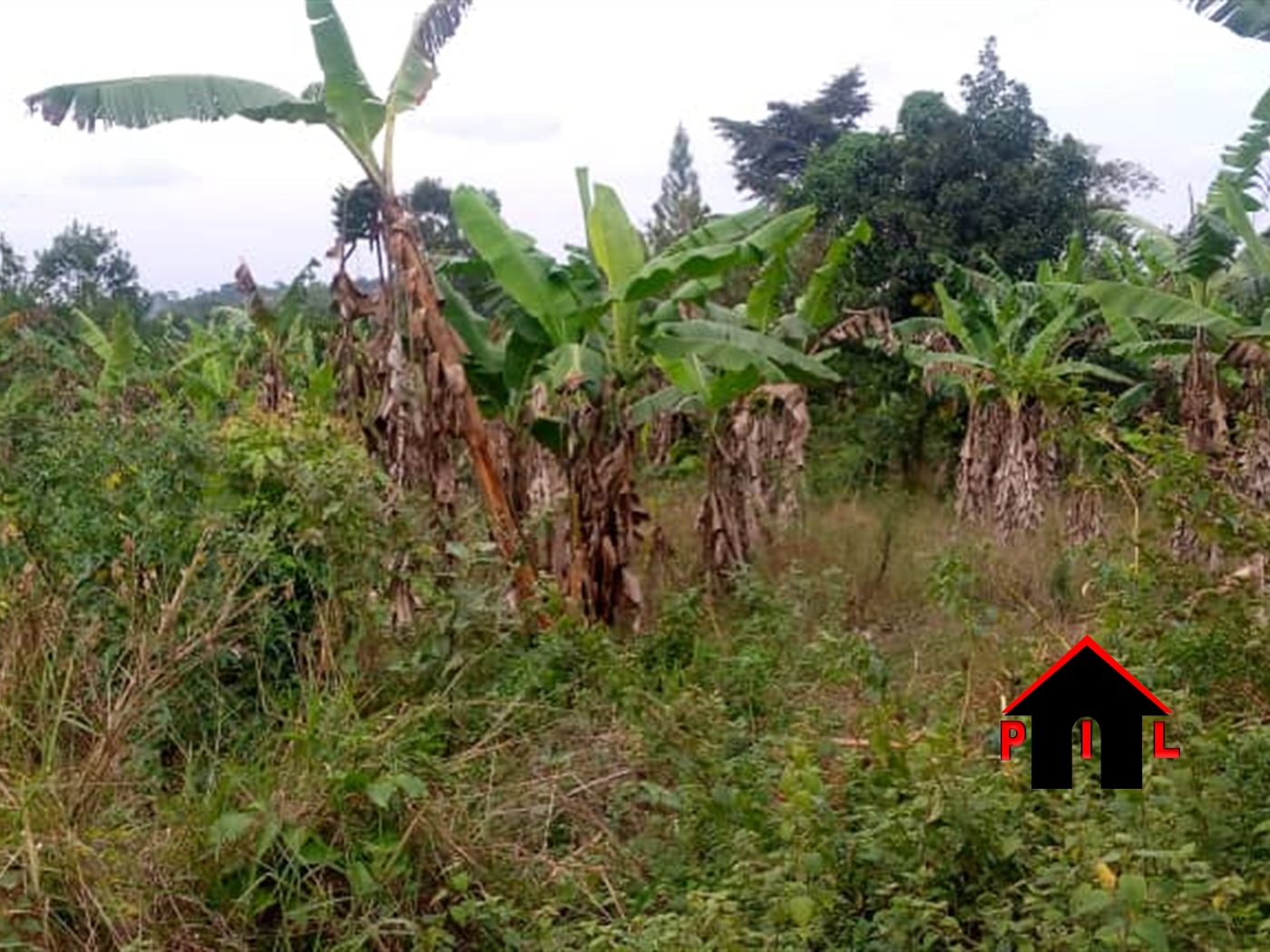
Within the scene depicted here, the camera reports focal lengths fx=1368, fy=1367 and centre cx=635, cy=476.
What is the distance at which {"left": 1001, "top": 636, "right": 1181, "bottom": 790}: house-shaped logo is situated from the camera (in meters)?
2.54

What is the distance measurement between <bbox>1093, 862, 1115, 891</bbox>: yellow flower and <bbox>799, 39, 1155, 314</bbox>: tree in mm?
10804

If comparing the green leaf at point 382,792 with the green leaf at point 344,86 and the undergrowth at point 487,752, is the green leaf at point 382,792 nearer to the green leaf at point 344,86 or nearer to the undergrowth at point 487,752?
the undergrowth at point 487,752

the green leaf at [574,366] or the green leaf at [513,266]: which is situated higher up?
the green leaf at [513,266]

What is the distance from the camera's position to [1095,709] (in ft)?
8.34

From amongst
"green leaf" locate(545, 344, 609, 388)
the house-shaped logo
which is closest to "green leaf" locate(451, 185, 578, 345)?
"green leaf" locate(545, 344, 609, 388)

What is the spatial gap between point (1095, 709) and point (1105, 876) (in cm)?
31

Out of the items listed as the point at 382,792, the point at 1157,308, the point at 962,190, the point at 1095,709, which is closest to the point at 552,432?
the point at 1157,308

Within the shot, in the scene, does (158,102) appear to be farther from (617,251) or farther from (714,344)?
(714,344)

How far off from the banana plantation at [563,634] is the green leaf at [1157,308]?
0.03 metres

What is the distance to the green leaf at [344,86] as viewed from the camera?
20.5 feet

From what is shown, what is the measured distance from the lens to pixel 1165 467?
423cm

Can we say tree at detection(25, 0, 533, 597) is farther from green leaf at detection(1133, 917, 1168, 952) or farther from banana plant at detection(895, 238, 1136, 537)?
banana plant at detection(895, 238, 1136, 537)

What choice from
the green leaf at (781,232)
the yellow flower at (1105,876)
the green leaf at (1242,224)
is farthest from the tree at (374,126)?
the green leaf at (1242,224)

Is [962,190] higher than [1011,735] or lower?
higher
